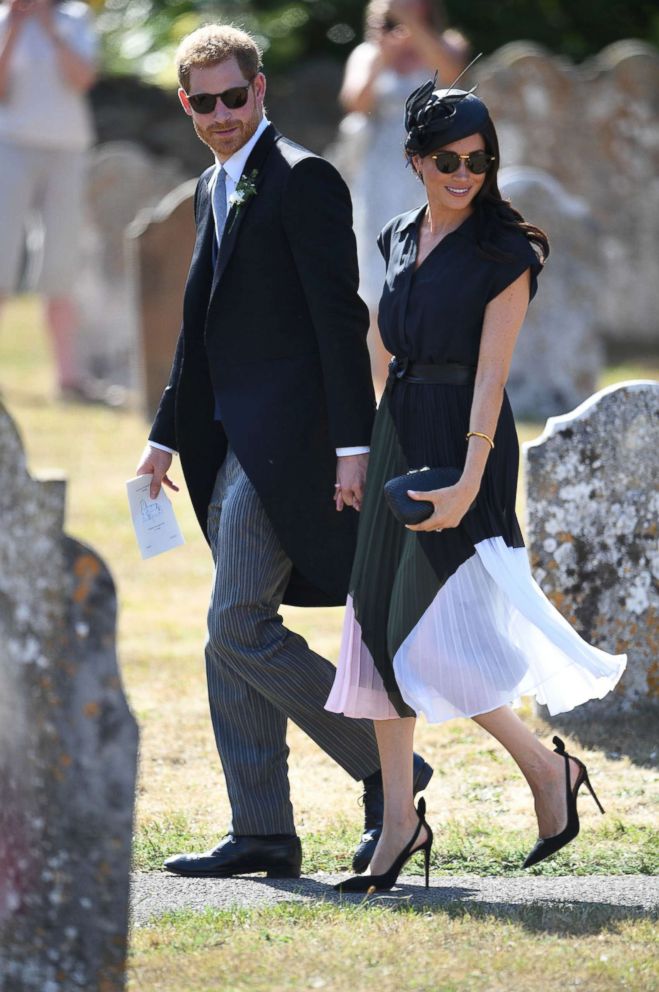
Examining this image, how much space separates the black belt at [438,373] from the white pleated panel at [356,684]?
51 cm

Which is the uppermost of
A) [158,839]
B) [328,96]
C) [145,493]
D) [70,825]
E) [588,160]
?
[328,96]

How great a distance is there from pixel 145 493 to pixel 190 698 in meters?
1.64

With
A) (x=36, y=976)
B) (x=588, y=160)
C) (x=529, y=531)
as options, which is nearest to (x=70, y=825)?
(x=36, y=976)

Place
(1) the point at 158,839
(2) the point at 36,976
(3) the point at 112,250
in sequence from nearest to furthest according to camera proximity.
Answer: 1. (2) the point at 36,976
2. (1) the point at 158,839
3. (3) the point at 112,250

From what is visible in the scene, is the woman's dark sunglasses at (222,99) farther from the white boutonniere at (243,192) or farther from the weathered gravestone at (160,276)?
the weathered gravestone at (160,276)

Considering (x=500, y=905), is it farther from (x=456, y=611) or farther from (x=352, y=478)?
(x=352, y=478)

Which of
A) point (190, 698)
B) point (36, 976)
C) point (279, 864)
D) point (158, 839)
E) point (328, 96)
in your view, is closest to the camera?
point (36, 976)

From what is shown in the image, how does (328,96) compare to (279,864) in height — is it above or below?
above

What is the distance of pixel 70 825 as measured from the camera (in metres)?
2.89

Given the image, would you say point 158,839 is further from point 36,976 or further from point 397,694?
point 36,976

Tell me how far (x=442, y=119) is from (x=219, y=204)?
0.66m

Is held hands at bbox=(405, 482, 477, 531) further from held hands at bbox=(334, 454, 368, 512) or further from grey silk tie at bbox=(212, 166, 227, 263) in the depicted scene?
grey silk tie at bbox=(212, 166, 227, 263)

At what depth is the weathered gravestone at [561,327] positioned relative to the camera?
31.5 feet

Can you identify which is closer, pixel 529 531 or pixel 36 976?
pixel 36 976
